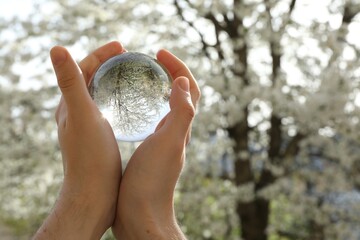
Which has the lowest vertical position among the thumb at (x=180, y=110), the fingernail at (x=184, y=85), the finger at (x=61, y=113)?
the finger at (x=61, y=113)

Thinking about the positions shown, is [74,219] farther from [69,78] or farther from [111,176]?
[69,78]

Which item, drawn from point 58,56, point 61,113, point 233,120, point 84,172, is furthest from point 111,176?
point 233,120

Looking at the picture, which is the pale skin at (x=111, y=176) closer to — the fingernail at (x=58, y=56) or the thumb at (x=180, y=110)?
the thumb at (x=180, y=110)

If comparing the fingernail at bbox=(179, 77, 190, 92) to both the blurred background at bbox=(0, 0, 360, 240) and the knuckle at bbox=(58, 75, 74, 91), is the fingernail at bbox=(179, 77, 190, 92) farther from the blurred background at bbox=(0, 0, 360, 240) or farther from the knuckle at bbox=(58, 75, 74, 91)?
the blurred background at bbox=(0, 0, 360, 240)

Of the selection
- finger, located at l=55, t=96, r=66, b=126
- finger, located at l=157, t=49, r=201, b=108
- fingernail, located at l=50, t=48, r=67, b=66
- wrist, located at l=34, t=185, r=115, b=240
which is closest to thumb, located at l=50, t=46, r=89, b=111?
fingernail, located at l=50, t=48, r=67, b=66

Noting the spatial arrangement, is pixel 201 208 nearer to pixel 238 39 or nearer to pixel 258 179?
pixel 258 179

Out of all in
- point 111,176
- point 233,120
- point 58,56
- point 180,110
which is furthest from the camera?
point 233,120

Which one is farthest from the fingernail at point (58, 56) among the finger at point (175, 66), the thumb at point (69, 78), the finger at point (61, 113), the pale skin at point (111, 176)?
the finger at point (175, 66)
